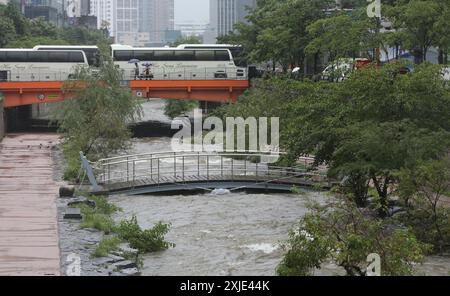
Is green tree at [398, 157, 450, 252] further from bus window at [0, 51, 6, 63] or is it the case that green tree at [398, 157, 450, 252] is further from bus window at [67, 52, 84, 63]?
bus window at [0, 51, 6, 63]

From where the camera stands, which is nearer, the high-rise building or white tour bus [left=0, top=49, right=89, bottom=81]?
white tour bus [left=0, top=49, right=89, bottom=81]

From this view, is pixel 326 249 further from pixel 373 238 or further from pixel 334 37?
pixel 334 37

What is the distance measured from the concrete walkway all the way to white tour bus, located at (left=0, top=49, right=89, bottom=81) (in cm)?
1653

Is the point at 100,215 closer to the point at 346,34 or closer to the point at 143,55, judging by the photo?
the point at 346,34

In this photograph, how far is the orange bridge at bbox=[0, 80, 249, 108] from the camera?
66.4 m

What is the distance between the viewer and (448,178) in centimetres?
2645

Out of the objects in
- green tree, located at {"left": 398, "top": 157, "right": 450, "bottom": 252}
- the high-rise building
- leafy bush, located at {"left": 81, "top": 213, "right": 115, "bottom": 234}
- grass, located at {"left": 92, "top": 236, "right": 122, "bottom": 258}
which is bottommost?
leafy bush, located at {"left": 81, "top": 213, "right": 115, "bottom": 234}

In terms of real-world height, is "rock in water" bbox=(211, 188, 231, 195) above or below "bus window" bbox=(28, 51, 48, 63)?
below

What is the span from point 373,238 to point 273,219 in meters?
11.7

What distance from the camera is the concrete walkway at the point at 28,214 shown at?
23359 mm

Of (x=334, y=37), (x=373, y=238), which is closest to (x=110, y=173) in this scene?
(x=334, y=37)

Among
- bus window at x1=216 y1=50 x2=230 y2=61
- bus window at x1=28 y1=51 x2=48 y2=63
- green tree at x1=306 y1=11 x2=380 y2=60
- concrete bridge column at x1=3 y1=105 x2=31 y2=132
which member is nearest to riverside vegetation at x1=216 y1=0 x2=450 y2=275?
green tree at x1=306 y1=11 x2=380 y2=60

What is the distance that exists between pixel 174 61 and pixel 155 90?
9938 mm

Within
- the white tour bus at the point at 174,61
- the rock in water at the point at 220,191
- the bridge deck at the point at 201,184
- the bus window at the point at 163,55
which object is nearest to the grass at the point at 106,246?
the bridge deck at the point at 201,184
